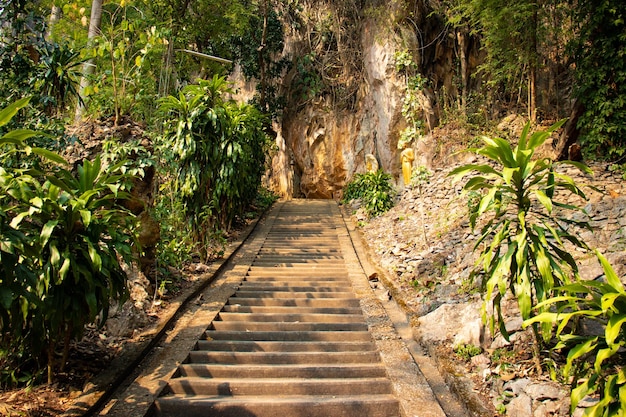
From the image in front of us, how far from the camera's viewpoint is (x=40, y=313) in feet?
8.26

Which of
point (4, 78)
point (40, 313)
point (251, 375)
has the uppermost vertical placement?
point (4, 78)

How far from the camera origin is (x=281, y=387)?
10.3 feet

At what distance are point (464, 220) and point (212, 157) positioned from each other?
3.81 metres

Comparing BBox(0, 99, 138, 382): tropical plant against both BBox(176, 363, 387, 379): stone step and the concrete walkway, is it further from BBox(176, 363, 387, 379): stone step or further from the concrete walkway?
BBox(176, 363, 387, 379): stone step

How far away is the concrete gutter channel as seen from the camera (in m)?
2.89

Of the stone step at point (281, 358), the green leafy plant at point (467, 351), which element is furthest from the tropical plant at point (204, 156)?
the green leafy plant at point (467, 351)

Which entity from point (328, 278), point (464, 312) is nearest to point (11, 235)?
point (464, 312)

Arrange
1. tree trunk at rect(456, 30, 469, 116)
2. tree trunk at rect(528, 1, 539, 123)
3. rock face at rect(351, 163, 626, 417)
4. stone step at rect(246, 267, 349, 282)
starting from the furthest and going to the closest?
tree trunk at rect(456, 30, 469, 116)
tree trunk at rect(528, 1, 539, 123)
stone step at rect(246, 267, 349, 282)
rock face at rect(351, 163, 626, 417)

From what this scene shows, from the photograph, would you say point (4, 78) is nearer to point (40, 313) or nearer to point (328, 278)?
point (40, 313)

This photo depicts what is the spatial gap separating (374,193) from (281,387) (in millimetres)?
6133

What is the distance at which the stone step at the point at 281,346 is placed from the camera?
12.2ft

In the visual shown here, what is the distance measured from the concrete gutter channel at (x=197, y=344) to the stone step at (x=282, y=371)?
99mm

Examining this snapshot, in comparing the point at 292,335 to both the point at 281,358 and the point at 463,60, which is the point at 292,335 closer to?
the point at 281,358

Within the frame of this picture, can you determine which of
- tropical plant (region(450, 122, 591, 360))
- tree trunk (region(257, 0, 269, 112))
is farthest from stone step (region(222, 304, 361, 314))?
tree trunk (region(257, 0, 269, 112))
